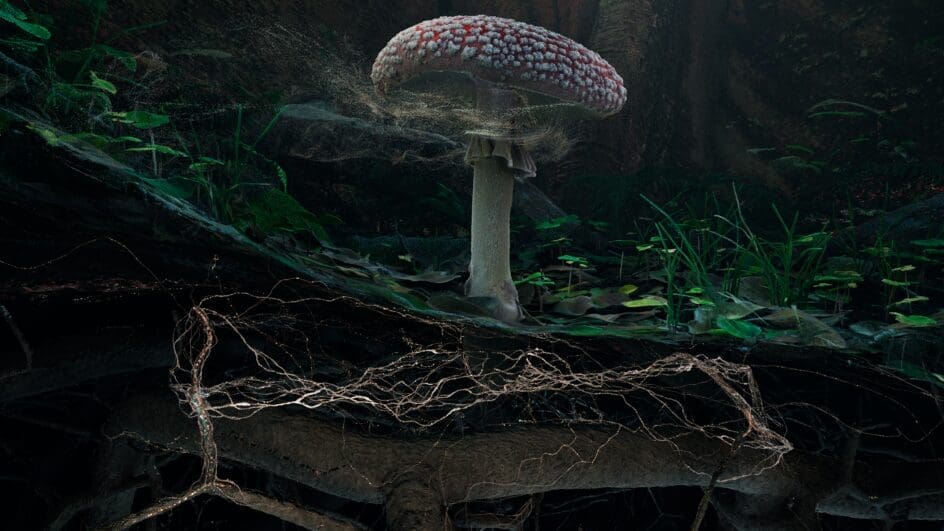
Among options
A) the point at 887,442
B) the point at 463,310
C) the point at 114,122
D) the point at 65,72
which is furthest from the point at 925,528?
the point at 65,72

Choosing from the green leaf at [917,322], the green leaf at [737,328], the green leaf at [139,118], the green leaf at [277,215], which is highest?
the green leaf at [139,118]

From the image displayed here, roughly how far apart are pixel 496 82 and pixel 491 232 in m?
0.54

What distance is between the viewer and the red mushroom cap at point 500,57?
167cm

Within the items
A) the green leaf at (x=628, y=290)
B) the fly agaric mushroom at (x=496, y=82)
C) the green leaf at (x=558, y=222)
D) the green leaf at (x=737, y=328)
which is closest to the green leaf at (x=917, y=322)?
the green leaf at (x=737, y=328)

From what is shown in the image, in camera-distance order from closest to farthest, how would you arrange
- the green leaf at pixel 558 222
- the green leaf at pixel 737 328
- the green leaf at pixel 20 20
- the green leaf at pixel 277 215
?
the green leaf at pixel 737 328 → the green leaf at pixel 20 20 → the green leaf at pixel 277 215 → the green leaf at pixel 558 222

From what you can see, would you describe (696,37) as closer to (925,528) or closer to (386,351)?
(925,528)

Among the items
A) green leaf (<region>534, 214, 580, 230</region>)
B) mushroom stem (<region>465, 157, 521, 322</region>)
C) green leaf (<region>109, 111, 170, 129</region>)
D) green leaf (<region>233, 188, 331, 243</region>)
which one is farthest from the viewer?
green leaf (<region>534, 214, 580, 230</region>)

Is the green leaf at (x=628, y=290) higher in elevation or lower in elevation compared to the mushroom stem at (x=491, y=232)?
lower

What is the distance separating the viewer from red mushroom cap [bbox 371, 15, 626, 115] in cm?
167

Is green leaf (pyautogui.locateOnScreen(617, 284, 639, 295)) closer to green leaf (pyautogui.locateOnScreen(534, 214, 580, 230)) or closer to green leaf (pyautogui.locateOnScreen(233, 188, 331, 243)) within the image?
green leaf (pyautogui.locateOnScreen(534, 214, 580, 230))

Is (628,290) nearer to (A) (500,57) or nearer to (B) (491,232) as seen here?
(B) (491,232)

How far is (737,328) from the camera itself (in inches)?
55.8

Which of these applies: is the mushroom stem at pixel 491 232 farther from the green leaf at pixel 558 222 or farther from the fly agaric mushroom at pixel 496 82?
the green leaf at pixel 558 222

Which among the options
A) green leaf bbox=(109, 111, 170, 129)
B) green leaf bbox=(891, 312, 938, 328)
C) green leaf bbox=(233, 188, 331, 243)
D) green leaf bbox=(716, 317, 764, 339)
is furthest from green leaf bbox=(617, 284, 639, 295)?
green leaf bbox=(109, 111, 170, 129)
